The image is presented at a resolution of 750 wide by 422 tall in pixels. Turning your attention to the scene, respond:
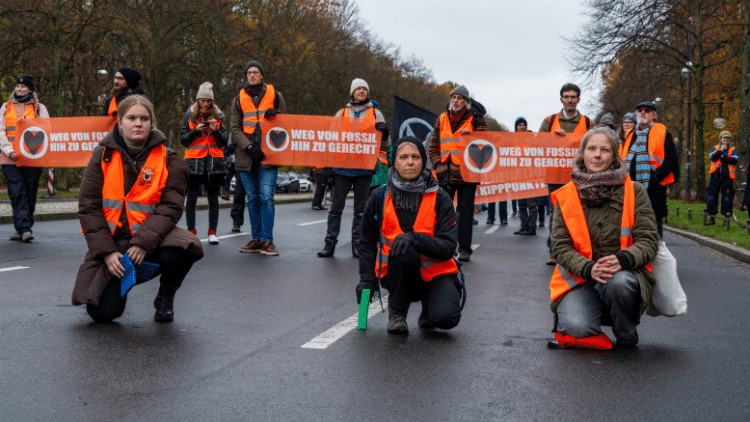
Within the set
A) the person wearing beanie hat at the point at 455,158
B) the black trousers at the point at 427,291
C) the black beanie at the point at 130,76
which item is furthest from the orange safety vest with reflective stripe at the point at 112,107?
the black trousers at the point at 427,291

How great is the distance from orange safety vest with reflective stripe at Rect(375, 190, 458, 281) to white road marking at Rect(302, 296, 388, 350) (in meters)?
0.42

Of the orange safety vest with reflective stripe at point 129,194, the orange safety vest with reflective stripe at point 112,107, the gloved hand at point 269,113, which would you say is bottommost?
the orange safety vest with reflective stripe at point 129,194

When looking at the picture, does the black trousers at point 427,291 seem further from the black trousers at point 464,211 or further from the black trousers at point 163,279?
the black trousers at point 464,211

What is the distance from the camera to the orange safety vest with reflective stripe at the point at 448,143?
35.0ft

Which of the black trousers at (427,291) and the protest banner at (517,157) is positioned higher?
the protest banner at (517,157)

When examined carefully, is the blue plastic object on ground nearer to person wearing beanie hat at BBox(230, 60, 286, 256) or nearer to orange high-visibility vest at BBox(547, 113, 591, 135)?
person wearing beanie hat at BBox(230, 60, 286, 256)

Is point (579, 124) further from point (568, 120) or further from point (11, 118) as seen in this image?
point (11, 118)

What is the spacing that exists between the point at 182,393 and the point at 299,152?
7.78 m

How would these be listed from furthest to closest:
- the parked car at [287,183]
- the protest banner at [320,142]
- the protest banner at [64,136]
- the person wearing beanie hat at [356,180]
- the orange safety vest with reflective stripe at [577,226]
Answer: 1. the parked car at [287,183]
2. the protest banner at [64,136]
3. the protest banner at [320,142]
4. the person wearing beanie hat at [356,180]
5. the orange safety vest with reflective stripe at [577,226]

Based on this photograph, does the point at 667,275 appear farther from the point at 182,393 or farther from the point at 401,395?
the point at 182,393

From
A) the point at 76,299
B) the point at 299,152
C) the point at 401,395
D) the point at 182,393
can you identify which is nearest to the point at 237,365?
the point at 182,393

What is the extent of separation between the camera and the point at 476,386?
14.9ft

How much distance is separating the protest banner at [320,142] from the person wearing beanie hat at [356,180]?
0.32 feet

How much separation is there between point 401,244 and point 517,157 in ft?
21.4
